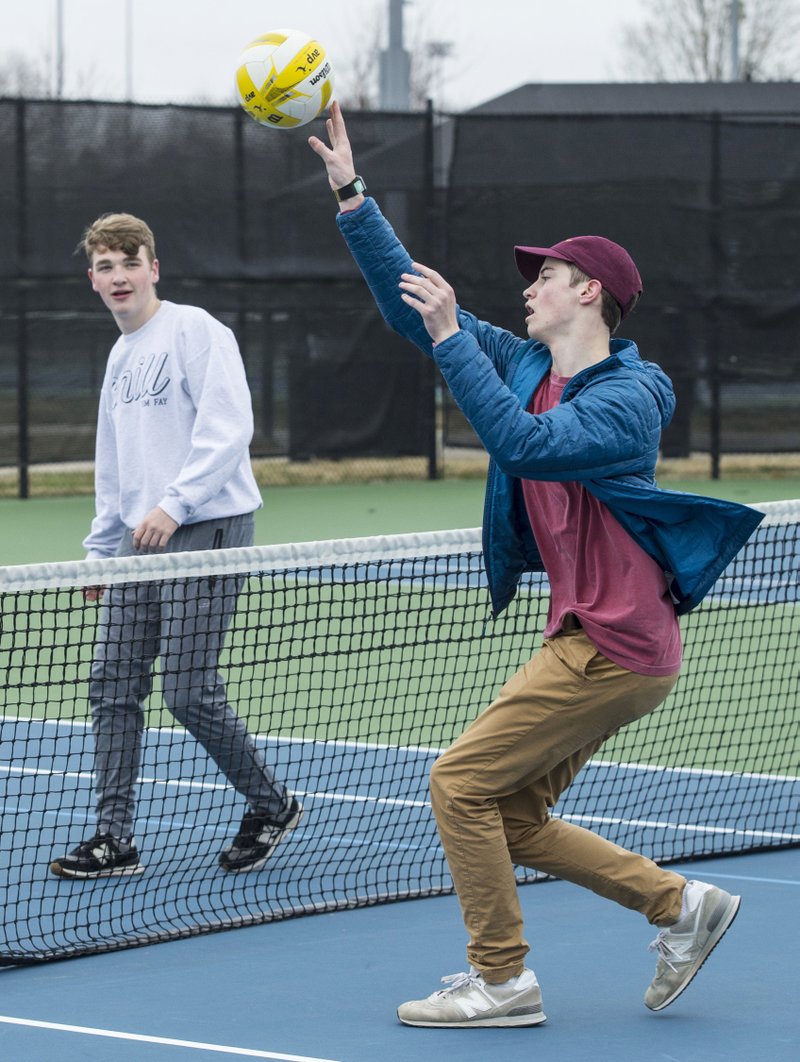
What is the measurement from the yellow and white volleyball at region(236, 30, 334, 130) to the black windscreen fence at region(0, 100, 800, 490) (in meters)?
9.33

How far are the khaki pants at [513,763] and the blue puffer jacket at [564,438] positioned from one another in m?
0.26

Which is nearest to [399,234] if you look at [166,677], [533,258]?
[166,677]

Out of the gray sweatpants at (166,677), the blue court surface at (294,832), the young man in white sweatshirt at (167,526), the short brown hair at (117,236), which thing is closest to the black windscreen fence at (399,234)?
the blue court surface at (294,832)

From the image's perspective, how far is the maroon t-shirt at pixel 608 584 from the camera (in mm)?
3920

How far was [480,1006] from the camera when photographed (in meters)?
4.00

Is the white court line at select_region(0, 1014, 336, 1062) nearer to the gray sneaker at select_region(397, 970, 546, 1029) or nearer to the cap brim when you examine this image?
the gray sneaker at select_region(397, 970, 546, 1029)

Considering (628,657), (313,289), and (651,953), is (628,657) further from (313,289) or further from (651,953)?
(313,289)

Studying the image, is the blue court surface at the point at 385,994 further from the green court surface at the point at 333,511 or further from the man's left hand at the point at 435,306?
the green court surface at the point at 333,511

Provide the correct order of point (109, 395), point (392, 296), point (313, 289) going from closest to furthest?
point (392, 296)
point (109, 395)
point (313, 289)

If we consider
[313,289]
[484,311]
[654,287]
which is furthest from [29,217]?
[654,287]

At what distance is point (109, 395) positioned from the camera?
5434mm

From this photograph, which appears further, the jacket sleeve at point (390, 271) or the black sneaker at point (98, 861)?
the black sneaker at point (98, 861)

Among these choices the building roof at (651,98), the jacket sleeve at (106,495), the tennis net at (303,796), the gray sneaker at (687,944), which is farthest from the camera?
the building roof at (651,98)

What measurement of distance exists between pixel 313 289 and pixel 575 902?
1061 cm
